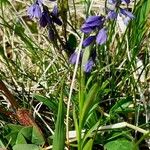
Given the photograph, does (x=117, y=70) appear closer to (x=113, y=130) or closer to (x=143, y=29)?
(x=143, y=29)

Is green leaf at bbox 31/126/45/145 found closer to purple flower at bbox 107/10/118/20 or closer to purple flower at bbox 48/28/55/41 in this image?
purple flower at bbox 48/28/55/41

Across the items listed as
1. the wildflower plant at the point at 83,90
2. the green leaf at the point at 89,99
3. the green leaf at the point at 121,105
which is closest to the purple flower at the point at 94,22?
the wildflower plant at the point at 83,90

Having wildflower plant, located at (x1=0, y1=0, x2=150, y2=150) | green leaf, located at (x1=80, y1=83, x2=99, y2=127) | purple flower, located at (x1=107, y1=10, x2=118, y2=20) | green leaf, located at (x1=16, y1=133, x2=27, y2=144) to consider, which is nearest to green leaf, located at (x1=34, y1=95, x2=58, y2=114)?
wildflower plant, located at (x1=0, y1=0, x2=150, y2=150)

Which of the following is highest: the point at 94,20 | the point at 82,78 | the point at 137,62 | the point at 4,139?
the point at 94,20

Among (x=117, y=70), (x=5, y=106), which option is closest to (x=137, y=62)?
(x=117, y=70)

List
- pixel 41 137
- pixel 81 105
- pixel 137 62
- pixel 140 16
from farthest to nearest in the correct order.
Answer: pixel 137 62 < pixel 140 16 < pixel 41 137 < pixel 81 105

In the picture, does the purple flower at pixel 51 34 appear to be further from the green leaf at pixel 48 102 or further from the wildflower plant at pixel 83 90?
the green leaf at pixel 48 102

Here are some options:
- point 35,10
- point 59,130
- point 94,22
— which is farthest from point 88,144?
point 35,10

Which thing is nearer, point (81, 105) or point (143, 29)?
point (81, 105)

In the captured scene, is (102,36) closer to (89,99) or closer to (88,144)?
(89,99)
